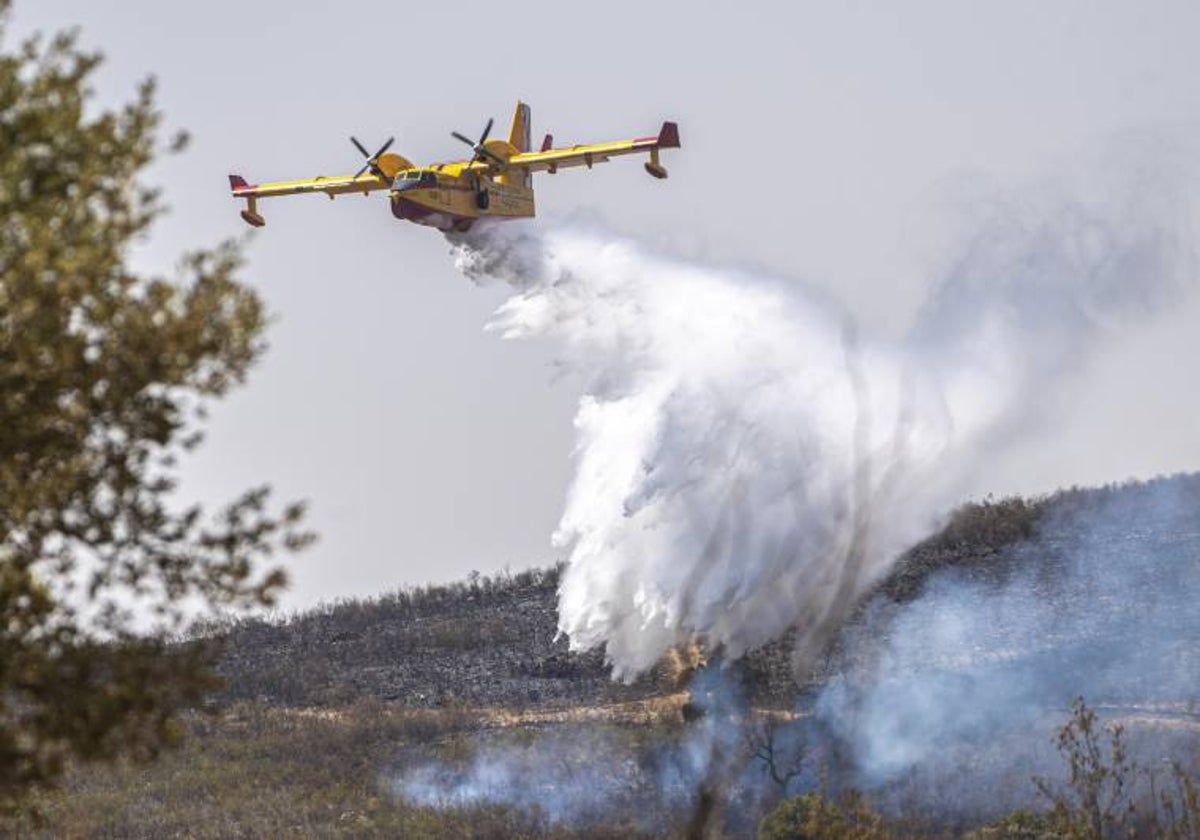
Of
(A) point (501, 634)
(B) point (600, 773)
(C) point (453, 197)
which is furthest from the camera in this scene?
(A) point (501, 634)

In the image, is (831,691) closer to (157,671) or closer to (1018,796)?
(1018,796)

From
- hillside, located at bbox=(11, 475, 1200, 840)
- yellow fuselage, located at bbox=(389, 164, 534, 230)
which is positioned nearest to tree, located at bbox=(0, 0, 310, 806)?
hillside, located at bbox=(11, 475, 1200, 840)

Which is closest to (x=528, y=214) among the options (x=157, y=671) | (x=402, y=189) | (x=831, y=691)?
(x=402, y=189)

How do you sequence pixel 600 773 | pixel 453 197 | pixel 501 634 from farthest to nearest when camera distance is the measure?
pixel 501 634 < pixel 453 197 < pixel 600 773

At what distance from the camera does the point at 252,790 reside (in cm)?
4297

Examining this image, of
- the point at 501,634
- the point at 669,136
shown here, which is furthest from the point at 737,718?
the point at 501,634

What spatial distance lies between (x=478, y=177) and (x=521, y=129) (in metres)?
5.87

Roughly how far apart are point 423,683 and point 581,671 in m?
4.79

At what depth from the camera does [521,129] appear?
5134 centimetres

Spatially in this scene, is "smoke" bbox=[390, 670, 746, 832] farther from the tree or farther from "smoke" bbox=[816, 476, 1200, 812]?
the tree

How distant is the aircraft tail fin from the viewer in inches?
2007

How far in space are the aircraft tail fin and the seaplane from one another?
4.68 feet

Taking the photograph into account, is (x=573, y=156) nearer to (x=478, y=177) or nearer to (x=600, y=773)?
(x=478, y=177)

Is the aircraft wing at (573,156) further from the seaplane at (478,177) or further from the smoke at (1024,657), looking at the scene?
the smoke at (1024,657)
